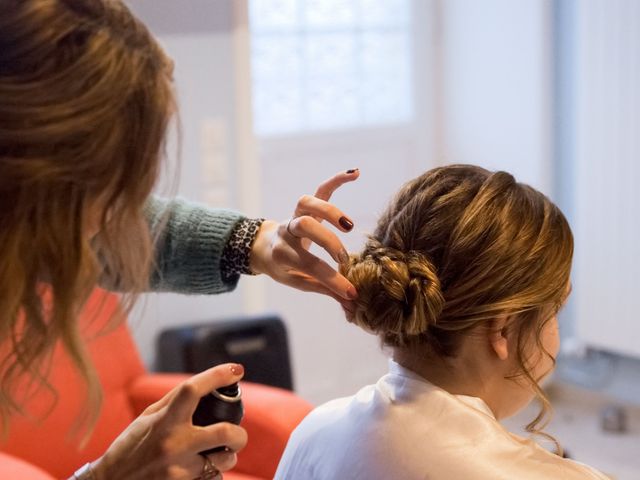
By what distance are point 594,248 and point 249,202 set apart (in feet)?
4.11

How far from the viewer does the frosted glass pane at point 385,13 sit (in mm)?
3562

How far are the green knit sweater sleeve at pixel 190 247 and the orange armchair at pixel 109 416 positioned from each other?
47 cm

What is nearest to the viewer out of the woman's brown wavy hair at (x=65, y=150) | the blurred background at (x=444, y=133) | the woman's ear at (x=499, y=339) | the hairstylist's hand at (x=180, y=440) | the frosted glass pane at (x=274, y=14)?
the woman's brown wavy hair at (x=65, y=150)

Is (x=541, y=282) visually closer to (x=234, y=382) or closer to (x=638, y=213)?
(x=234, y=382)

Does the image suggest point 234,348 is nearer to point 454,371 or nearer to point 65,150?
point 454,371

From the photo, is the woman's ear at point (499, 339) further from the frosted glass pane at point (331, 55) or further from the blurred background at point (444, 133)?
the frosted glass pane at point (331, 55)

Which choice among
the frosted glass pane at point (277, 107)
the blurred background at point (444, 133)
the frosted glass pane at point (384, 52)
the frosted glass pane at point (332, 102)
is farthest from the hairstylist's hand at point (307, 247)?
the frosted glass pane at point (384, 52)

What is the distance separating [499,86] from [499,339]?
249 centimetres

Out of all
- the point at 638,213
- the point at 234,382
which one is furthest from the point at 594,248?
the point at 234,382

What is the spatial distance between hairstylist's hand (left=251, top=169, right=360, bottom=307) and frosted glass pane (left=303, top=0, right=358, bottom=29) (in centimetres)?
207

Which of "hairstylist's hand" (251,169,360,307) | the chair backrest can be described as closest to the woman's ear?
"hairstylist's hand" (251,169,360,307)

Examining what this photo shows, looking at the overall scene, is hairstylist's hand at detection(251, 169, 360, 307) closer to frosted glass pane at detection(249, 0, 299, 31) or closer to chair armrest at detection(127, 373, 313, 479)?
chair armrest at detection(127, 373, 313, 479)

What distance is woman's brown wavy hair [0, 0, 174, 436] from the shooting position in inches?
36.5

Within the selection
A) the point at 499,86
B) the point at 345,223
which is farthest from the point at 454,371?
the point at 499,86
